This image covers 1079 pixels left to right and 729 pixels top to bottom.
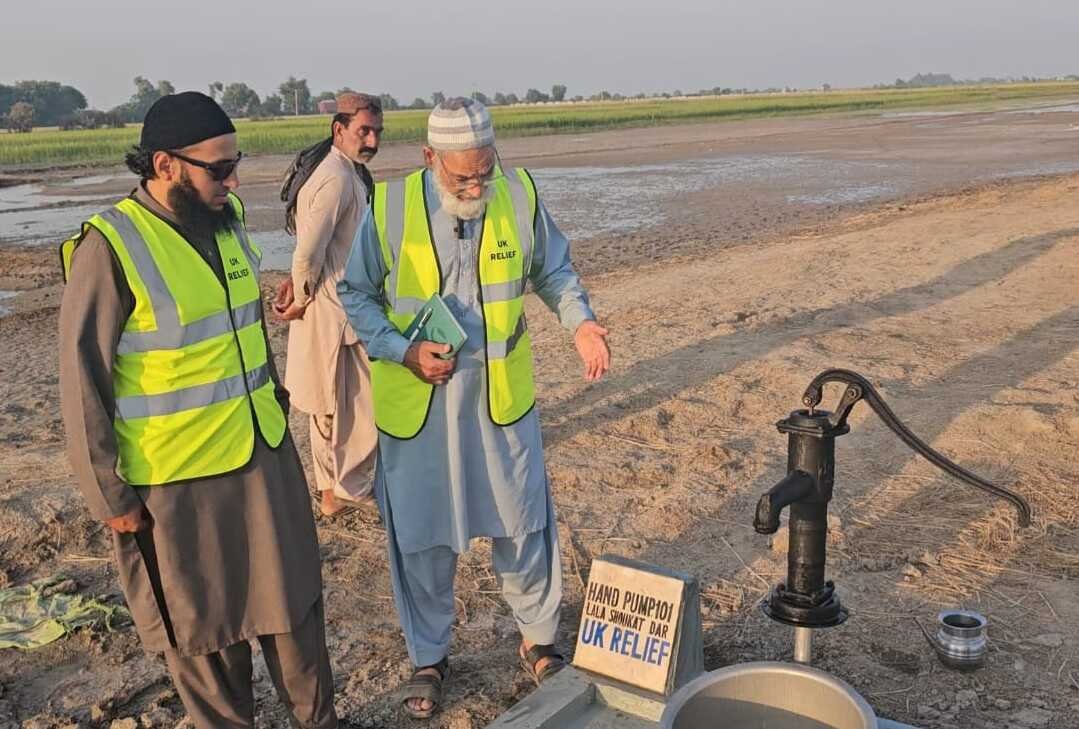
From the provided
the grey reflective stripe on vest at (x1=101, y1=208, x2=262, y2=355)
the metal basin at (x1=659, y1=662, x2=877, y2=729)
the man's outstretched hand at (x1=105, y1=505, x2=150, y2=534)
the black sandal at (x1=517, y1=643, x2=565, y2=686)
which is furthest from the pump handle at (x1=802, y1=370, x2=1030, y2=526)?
the man's outstretched hand at (x1=105, y1=505, x2=150, y2=534)

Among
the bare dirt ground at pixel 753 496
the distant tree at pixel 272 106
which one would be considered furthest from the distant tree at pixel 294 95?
the bare dirt ground at pixel 753 496

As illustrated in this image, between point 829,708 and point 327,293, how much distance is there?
3.12 meters

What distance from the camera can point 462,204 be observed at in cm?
329

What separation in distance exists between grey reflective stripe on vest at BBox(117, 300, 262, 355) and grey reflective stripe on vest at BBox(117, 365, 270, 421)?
0.13 meters

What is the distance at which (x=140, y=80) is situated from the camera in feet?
315

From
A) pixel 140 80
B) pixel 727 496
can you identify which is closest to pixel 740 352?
pixel 727 496

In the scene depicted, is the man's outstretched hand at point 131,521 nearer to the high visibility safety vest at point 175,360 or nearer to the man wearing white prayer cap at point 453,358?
the high visibility safety vest at point 175,360

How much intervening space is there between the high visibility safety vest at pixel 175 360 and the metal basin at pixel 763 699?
4.67ft

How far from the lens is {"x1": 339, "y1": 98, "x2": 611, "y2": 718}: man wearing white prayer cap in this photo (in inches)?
131

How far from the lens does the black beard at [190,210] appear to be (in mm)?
2855

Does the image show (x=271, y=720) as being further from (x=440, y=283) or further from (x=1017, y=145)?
(x=1017, y=145)

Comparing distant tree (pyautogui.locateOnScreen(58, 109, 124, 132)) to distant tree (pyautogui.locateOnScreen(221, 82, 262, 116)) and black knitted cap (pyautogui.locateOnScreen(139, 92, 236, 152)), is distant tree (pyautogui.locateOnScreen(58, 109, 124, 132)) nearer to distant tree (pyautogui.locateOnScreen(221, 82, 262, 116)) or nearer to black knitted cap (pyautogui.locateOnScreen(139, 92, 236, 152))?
distant tree (pyautogui.locateOnScreen(221, 82, 262, 116))

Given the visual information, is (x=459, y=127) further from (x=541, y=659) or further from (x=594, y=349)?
(x=541, y=659)

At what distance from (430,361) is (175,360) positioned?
785mm
